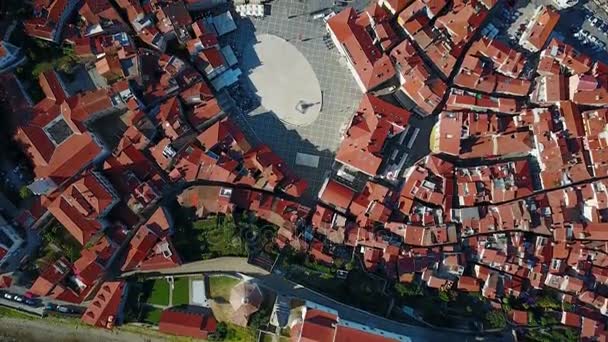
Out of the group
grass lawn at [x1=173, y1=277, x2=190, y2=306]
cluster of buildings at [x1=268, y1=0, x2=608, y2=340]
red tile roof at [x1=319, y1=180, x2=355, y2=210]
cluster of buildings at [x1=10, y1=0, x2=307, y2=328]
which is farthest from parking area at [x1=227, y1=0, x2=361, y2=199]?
grass lawn at [x1=173, y1=277, x2=190, y2=306]

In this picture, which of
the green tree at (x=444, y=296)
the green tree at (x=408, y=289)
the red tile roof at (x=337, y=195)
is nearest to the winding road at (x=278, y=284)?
the green tree at (x=408, y=289)

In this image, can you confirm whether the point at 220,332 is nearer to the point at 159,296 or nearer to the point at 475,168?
the point at 159,296

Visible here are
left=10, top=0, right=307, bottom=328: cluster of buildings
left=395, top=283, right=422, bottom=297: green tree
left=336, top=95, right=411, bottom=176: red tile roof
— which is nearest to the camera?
left=10, top=0, right=307, bottom=328: cluster of buildings

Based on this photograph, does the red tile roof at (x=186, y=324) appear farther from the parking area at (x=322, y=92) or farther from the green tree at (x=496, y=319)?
the green tree at (x=496, y=319)

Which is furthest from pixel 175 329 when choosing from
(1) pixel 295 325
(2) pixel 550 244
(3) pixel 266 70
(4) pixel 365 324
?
(2) pixel 550 244

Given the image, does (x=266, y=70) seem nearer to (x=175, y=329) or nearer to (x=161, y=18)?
(x=161, y=18)

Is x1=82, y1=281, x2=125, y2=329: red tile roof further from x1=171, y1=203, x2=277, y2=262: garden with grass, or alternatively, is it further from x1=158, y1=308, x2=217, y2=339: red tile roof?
x1=171, y1=203, x2=277, y2=262: garden with grass
